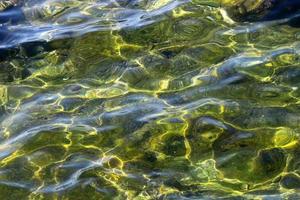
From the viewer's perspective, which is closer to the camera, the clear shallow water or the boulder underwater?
the clear shallow water

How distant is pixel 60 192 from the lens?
5043mm

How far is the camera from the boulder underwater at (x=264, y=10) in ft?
26.8

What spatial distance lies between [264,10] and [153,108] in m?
3.36

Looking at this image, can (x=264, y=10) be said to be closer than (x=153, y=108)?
No

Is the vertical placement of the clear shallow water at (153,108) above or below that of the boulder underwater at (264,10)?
below

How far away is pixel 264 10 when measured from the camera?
27.3 feet

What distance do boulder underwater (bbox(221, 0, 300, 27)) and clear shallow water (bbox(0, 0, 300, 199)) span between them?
8.9 inches

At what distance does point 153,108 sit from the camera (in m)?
6.27

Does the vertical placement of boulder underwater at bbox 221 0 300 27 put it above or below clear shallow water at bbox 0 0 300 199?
above

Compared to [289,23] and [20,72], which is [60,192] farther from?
[289,23]

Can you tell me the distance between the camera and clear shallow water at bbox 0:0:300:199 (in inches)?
202

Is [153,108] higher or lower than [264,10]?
lower

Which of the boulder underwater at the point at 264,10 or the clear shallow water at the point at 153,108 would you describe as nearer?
the clear shallow water at the point at 153,108

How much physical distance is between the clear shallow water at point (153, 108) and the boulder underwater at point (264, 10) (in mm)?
226
